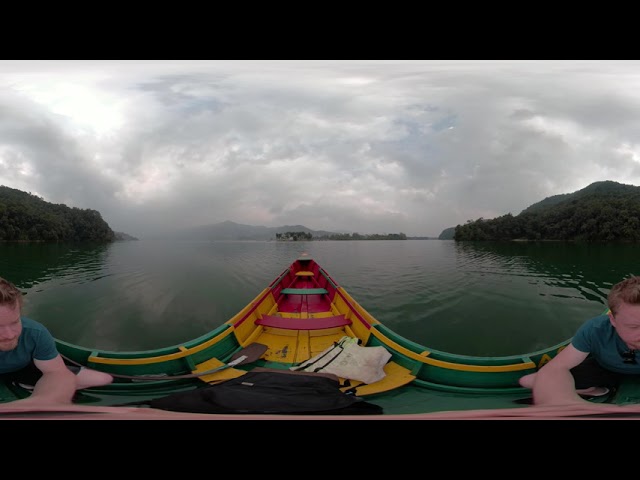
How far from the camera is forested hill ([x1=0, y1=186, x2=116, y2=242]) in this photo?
26.9 metres

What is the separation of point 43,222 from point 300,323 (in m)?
40.8

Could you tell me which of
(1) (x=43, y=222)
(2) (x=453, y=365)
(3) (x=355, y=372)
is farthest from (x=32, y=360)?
(1) (x=43, y=222)

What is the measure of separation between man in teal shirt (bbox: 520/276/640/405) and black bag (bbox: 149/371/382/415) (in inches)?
46.1

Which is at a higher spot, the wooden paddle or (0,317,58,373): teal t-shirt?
(0,317,58,373): teal t-shirt

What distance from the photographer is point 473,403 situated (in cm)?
199

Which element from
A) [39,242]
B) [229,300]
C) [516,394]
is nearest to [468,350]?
[516,394]

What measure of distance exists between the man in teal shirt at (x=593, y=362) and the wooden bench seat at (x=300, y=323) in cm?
225

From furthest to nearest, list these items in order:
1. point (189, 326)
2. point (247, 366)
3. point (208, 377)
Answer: point (189, 326)
point (247, 366)
point (208, 377)

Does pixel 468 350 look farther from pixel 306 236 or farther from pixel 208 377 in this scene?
pixel 306 236

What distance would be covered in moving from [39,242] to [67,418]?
45.4 metres

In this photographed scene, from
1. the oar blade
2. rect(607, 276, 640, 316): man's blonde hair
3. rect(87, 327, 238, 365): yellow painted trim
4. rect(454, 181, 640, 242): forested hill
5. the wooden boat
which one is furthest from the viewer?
rect(454, 181, 640, 242): forested hill

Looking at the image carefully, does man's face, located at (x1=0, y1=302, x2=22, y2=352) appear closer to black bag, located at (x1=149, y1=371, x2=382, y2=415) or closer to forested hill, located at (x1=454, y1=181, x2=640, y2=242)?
black bag, located at (x1=149, y1=371, x2=382, y2=415)

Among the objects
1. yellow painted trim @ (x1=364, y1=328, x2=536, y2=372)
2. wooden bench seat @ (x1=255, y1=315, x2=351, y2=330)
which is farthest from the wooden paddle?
yellow painted trim @ (x1=364, y1=328, x2=536, y2=372)

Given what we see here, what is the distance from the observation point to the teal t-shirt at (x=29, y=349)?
1.56 m
